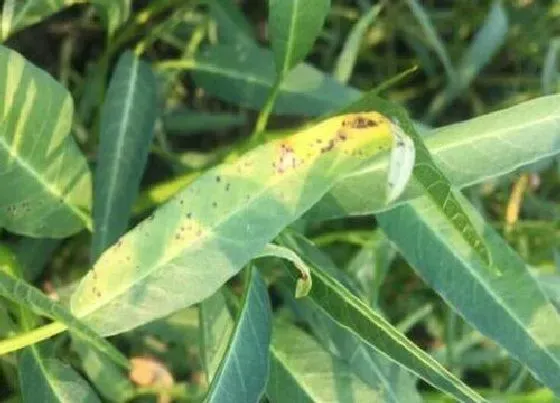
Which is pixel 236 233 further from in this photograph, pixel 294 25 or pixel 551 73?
pixel 551 73

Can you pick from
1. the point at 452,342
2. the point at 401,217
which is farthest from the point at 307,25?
the point at 452,342

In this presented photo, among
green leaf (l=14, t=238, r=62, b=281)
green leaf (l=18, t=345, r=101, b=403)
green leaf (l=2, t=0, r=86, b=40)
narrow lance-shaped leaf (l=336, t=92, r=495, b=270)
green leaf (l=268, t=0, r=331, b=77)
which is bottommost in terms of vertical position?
green leaf (l=14, t=238, r=62, b=281)

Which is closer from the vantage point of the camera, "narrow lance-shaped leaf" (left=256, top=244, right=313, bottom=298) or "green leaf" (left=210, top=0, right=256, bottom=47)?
"narrow lance-shaped leaf" (left=256, top=244, right=313, bottom=298)

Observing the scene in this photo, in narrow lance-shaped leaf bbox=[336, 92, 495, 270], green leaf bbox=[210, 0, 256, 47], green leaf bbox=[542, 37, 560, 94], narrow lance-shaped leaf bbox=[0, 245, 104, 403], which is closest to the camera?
narrow lance-shaped leaf bbox=[336, 92, 495, 270]

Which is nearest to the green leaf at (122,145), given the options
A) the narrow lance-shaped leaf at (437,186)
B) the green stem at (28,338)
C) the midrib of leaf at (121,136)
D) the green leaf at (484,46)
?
the midrib of leaf at (121,136)

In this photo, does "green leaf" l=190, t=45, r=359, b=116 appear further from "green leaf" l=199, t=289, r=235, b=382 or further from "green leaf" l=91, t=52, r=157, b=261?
"green leaf" l=199, t=289, r=235, b=382

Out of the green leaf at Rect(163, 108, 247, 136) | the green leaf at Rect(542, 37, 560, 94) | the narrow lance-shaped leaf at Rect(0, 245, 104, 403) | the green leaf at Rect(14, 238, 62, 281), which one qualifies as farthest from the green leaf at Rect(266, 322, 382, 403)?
the green leaf at Rect(542, 37, 560, 94)

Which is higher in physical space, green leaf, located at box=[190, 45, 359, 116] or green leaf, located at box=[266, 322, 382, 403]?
green leaf, located at box=[190, 45, 359, 116]
